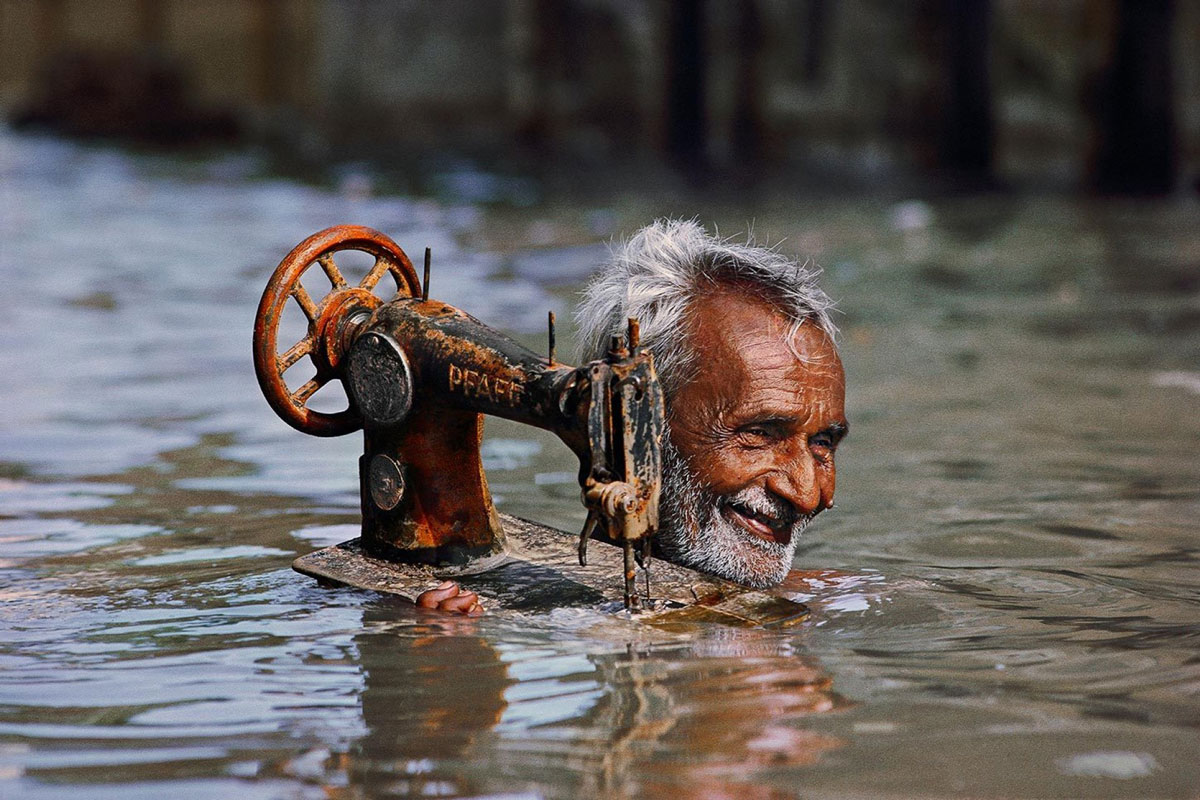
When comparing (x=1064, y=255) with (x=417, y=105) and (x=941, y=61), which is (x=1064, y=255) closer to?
(x=941, y=61)

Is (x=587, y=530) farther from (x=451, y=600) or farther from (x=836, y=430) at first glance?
(x=836, y=430)

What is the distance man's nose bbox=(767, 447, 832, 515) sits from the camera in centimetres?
399

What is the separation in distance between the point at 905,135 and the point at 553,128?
4333 mm

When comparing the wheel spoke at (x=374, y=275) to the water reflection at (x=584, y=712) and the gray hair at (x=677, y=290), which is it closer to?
the gray hair at (x=677, y=290)

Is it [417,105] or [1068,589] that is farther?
[417,105]

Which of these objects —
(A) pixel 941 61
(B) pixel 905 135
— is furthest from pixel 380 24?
(A) pixel 941 61

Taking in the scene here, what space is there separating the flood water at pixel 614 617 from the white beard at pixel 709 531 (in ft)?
0.62

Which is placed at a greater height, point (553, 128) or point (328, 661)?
point (553, 128)

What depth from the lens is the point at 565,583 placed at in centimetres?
385

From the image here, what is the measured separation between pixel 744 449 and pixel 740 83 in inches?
669

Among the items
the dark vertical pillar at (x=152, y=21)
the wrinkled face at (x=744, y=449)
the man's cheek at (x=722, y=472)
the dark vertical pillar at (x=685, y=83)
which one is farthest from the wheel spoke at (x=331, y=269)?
the dark vertical pillar at (x=152, y=21)

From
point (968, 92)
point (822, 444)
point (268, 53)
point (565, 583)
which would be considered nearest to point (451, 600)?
point (565, 583)

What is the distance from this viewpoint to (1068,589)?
434 centimetres

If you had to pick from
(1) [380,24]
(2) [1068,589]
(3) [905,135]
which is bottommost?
(2) [1068,589]
